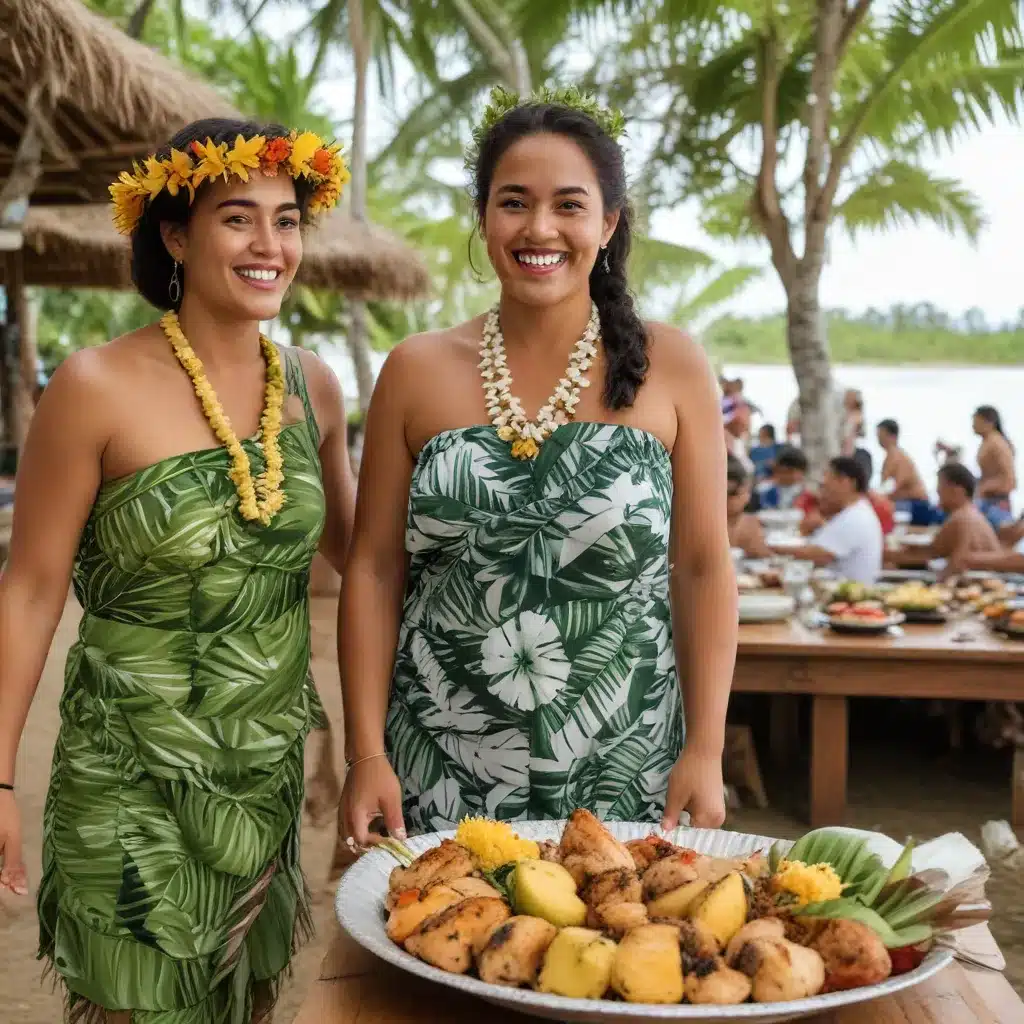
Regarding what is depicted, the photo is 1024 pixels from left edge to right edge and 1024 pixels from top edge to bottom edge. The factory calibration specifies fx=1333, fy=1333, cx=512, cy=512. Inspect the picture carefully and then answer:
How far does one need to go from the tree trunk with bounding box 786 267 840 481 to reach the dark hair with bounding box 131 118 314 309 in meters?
9.85

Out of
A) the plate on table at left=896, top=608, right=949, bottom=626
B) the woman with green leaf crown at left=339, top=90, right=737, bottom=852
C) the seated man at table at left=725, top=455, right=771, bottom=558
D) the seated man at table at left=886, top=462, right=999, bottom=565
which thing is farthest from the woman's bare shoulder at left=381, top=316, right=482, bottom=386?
the seated man at table at left=886, top=462, right=999, bottom=565

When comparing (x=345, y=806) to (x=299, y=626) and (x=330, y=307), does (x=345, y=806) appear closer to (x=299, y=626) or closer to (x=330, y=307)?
(x=299, y=626)

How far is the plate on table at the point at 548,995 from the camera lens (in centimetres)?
123

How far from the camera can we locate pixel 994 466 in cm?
1068

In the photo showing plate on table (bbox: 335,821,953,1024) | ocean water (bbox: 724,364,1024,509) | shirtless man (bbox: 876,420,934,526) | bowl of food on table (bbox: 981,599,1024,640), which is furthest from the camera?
ocean water (bbox: 724,364,1024,509)

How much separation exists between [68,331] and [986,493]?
68.3ft

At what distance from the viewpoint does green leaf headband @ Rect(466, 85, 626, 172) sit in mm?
2102

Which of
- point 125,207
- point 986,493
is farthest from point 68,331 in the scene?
point 125,207

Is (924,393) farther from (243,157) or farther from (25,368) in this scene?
(243,157)

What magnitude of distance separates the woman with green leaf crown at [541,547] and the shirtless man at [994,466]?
340 inches

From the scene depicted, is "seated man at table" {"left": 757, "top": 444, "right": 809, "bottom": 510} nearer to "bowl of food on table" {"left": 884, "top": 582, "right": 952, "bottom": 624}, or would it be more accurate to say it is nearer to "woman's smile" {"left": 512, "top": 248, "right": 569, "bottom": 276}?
"bowl of food on table" {"left": 884, "top": 582, "right": 952, "bottom": 624}

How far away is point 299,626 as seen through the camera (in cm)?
210

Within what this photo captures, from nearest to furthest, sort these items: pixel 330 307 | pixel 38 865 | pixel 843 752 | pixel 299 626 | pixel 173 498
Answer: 1. pixel 173 498
2. pixel 299 626
3. pixel 38 865
4. pixel 843 752
5. pixel 330 307

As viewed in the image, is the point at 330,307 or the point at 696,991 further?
the point at 330,307
